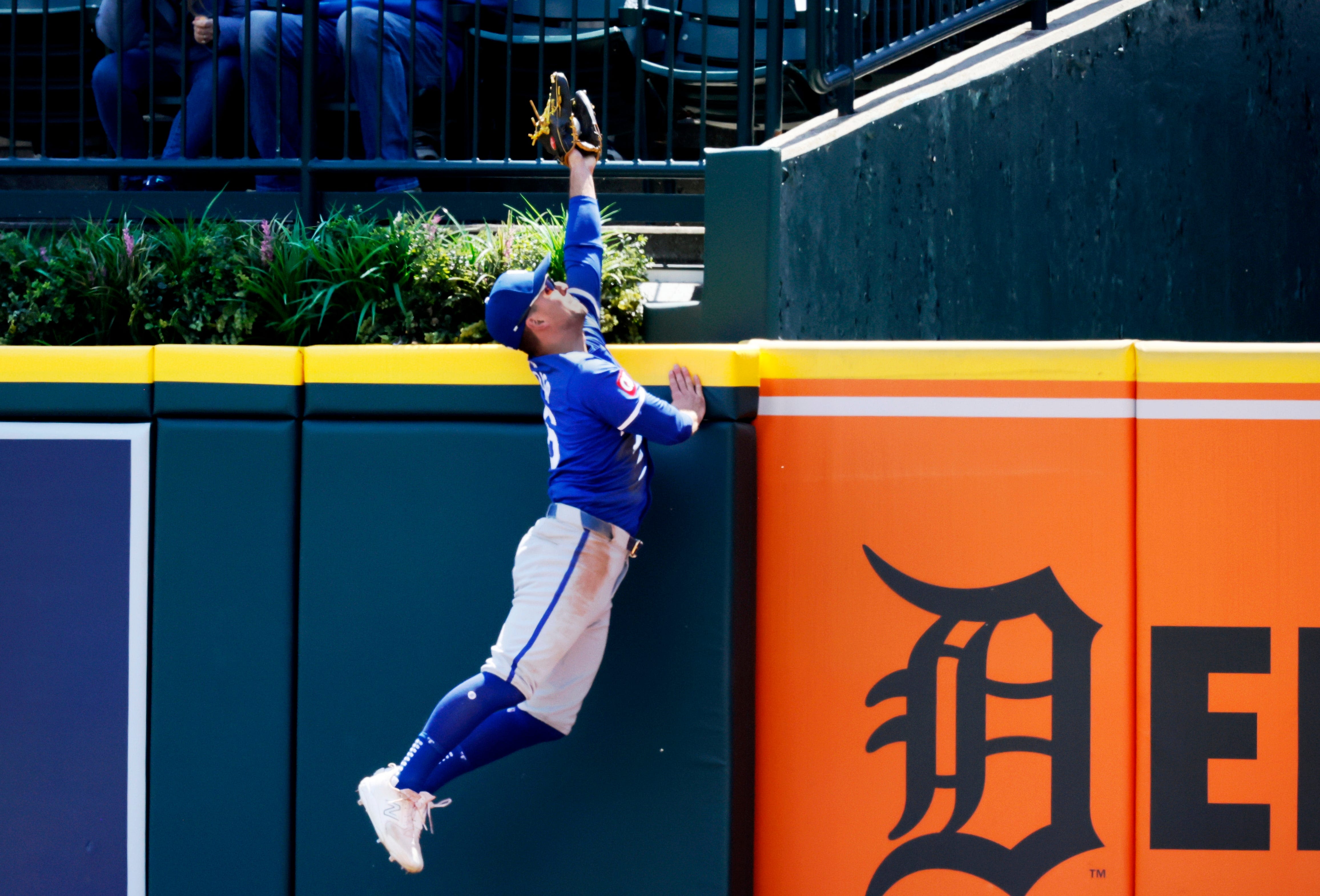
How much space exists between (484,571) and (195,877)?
1171 mm

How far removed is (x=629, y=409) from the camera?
2877mm

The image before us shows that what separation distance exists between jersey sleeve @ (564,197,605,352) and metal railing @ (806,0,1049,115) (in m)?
1.49

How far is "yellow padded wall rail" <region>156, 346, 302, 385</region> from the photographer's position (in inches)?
126

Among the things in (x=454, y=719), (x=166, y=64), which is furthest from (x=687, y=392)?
(x=166, y=64)

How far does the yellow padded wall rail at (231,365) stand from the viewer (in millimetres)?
3193

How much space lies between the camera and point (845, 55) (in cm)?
436

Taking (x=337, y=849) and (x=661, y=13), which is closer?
(x=337, y=849)

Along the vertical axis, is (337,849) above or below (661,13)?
below

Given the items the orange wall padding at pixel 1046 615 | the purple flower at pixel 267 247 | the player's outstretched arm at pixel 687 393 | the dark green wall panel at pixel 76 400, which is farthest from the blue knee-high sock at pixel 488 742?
the purple flower at pixel 267 247

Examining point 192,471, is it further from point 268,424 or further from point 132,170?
point 132,170

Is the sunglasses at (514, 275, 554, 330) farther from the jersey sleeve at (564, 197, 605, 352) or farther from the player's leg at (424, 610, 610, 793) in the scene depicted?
the player's leg at (424, 610, 610, 793)

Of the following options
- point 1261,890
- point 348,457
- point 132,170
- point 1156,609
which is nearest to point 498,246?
point 348,457

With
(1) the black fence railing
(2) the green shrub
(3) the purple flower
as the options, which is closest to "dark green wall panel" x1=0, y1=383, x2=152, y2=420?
(2) the green shrub

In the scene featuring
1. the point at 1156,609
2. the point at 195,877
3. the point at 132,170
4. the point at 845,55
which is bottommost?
the point at 195,877
